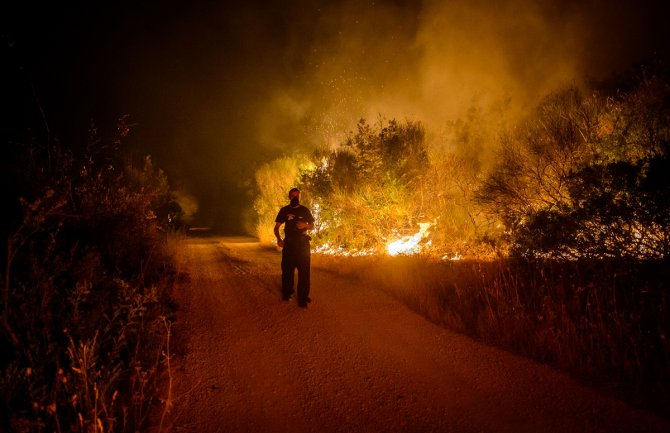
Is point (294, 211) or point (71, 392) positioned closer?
point (71, 392)

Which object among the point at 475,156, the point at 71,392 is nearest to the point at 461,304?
the point at 71,392

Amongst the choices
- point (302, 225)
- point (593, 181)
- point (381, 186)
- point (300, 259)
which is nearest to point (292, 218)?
point (302, 225)

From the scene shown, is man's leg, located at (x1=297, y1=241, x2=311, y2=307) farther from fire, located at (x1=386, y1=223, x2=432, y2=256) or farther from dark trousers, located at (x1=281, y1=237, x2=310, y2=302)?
fire, located at (x1=386, y1=223, x2=432, y2=256)

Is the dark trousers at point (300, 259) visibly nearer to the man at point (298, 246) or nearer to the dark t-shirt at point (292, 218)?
the man at point (298, 246)

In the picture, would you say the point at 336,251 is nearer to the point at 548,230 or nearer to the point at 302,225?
the point at 302,225

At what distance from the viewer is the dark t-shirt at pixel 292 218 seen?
6086mm

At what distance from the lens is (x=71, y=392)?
2871 mm

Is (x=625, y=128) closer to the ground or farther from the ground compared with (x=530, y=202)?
farther from the ground

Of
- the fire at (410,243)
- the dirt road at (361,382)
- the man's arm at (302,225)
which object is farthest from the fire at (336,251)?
the dirt road at (361,382)

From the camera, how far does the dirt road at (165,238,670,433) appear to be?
9.73 feet

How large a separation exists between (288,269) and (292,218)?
36.3 inches

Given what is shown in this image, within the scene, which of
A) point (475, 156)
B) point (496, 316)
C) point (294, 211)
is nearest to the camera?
Answer: point (496, 316)

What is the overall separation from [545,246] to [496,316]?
2.15 m

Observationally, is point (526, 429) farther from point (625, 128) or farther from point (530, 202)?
point (530, 202)
